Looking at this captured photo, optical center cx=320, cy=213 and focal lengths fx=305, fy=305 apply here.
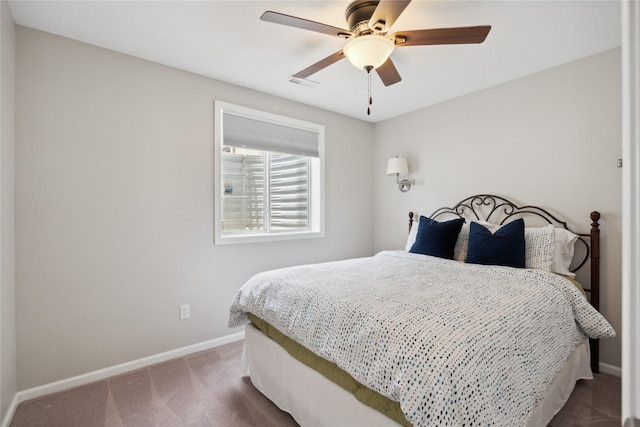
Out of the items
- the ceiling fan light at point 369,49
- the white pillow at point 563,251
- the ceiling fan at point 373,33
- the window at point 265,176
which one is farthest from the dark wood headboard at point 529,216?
the ceiling fan light at point 369,49

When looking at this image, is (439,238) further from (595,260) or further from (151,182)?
(151,182)

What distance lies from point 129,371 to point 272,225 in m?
1.82

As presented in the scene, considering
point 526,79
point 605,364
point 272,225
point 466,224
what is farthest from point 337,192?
point 605,364

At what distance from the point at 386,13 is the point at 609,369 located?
3.04 meters

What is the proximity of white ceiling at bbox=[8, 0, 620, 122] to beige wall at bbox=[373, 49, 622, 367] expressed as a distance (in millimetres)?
199

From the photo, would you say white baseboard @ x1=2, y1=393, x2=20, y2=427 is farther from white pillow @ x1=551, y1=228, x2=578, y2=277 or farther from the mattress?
white pillow @ x1=551, y1=228, x2=578, y2=277

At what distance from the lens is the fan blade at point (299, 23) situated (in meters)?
1.54

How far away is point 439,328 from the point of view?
4.25 ft

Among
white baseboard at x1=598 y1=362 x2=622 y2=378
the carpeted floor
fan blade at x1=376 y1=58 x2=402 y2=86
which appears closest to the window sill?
the carpeted floor

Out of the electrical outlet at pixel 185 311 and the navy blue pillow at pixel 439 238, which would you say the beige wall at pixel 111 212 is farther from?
the navy blue pillow at pixel 439 238

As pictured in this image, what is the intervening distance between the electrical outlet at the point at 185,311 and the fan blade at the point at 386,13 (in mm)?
2599

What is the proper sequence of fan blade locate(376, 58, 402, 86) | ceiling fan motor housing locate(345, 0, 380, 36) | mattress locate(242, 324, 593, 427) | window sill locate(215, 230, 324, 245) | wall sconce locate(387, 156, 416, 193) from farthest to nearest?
wall sconce locate(387, 156, 416, 193) < window sill locate(215, 230, 324, 245) < fan blade locate(376, 58, 402, 86) < ceiling fan motor housing locate(345, 0, 380, 36) < mattress locate(242, 324, 593, 427)

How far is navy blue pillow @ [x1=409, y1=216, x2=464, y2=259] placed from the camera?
9.16 ft

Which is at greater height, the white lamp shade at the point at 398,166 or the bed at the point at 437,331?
the white lamp shade at the point at 398,166
